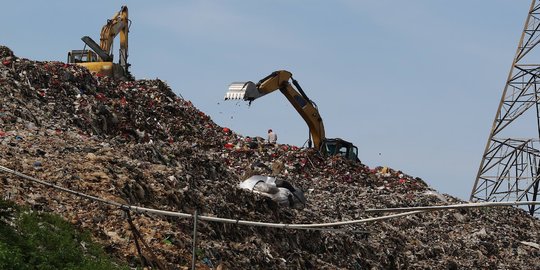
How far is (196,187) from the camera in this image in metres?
17.9

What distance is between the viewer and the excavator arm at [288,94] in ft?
96.4

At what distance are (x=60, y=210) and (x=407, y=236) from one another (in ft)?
34.7

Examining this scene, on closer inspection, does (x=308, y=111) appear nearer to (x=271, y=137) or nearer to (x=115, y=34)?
(x=271, y=137)

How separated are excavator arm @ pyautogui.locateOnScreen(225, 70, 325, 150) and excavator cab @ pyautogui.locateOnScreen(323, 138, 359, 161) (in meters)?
0.26

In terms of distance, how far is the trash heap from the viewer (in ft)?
47.9

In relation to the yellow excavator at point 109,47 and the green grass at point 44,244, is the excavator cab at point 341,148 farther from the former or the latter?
Answer: the green grass at point 44,244

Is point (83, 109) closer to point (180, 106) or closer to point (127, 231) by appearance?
point (180, 106)

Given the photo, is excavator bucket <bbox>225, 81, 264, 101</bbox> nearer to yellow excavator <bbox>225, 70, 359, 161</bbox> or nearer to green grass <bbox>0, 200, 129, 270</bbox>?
yellow excavator <bbox>225, 70, 359, 161</bbox>

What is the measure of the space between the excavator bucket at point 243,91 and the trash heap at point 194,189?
1.51m

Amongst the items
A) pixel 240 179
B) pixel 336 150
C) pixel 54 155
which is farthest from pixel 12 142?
pixel 336 150

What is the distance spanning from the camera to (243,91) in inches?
1150

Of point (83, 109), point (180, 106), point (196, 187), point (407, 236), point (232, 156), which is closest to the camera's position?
point (196, 187)

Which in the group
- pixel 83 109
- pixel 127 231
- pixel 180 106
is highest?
pixel 180 106

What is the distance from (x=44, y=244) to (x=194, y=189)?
17.2 ft
